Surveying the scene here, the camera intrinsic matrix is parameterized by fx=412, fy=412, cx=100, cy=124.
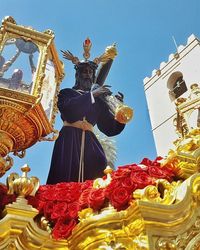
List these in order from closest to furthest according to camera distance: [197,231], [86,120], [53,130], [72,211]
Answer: [197,231]
[72,211]
[53,130]
[86,120]

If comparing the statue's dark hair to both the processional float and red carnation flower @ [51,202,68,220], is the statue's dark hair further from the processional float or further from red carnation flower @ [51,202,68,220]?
red carnation flower @ [51,202,68,220]

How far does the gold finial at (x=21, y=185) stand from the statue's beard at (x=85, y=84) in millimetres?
2152

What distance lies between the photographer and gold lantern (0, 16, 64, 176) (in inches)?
135

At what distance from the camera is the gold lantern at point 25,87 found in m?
3.43

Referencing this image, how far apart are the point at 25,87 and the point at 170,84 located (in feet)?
40.0

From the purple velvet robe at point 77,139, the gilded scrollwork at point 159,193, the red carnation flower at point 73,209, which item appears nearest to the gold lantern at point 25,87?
the purple velvet robe at point 77,139

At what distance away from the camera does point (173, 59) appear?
15.5 m

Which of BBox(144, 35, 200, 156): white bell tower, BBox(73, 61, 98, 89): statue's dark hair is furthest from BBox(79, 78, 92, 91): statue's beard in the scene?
BBox(144, 35, 200, 156): white bell tower

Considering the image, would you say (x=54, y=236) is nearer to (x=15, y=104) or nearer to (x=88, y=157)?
(x=15, y=104)

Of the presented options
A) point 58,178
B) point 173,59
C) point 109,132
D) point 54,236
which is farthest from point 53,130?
point 173,59

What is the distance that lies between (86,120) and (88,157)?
1.64 ft

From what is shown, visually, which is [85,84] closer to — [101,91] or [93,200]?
[101,91]

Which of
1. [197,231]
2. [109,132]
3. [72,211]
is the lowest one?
[197,231]

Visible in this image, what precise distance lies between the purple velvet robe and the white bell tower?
8.64 metres
